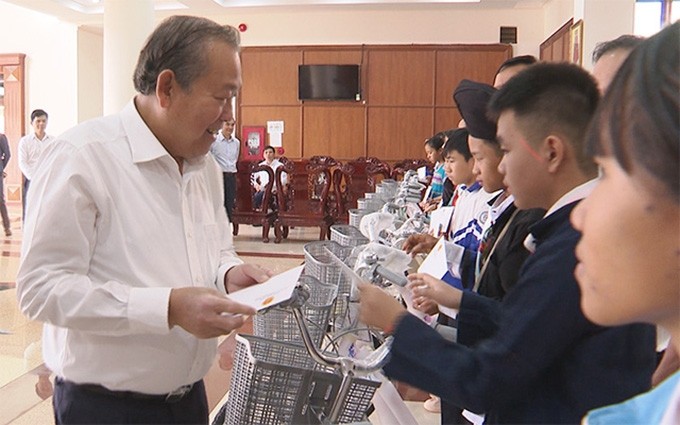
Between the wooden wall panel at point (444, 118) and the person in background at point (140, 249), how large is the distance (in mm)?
11213

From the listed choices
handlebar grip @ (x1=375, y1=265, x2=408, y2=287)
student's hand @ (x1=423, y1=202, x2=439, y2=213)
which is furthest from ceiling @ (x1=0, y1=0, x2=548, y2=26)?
handlebar grip @ (x1=375, y1=265, x2=408, y2=287)

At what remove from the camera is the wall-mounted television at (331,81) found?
40.4ft

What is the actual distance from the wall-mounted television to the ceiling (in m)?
1.16

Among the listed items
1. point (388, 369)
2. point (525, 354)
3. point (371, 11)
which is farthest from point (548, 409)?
point (371, 11)

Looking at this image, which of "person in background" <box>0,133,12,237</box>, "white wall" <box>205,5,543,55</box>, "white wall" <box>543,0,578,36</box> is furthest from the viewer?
"white wall" <box>205,5,543,55</box>

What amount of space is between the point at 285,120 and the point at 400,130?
228cm

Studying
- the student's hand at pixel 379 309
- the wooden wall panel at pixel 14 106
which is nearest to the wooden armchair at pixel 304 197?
the student's hand at pixel 379 309

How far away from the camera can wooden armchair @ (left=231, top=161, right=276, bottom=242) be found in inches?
335

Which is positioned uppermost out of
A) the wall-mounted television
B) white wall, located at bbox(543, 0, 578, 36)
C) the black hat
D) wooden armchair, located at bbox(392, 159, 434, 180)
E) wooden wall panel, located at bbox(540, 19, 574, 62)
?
white wall, located at bbox(543, 0, 578, 36)

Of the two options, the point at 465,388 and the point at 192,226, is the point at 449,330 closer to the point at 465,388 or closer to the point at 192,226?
the point at 465,388

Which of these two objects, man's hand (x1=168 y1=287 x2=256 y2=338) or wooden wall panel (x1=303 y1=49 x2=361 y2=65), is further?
wooden wall panel (x1=303 y1=49 x2=361 y2=65)

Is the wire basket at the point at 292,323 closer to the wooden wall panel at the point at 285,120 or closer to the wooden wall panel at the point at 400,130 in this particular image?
the wooden wall panel at the point at 400,130

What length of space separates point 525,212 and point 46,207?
3.67 feet

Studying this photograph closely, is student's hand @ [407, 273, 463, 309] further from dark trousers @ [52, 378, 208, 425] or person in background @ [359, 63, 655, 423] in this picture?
dark trousers @ [52, 378, 208, 425]
